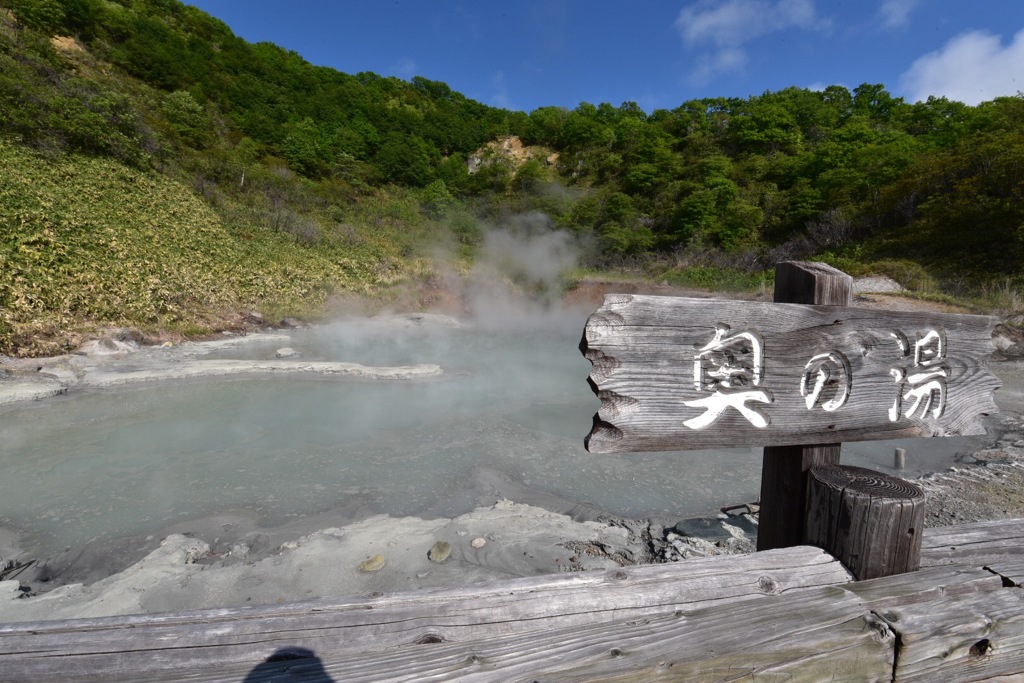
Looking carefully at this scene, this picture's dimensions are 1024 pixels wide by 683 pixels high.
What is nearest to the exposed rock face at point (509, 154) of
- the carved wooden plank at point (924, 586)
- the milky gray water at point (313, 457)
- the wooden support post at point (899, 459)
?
the milky gray water at point (313, 457)

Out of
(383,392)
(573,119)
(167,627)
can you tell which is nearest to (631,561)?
(167,627)

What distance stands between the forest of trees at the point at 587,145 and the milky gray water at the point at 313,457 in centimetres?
Result: 978

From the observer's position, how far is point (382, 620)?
0.85 m

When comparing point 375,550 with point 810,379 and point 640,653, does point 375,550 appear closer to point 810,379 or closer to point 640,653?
point 640,653

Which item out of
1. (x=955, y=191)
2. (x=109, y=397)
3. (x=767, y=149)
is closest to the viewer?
(x=109, y=397)

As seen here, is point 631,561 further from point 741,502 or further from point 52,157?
point 52,157

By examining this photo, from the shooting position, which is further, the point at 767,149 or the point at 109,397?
the point at 767,149

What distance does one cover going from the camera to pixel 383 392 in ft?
20.3

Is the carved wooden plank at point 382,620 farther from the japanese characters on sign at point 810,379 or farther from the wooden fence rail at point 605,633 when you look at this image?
the japanese characters on sign at point 810,379

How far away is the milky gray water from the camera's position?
3428 millimetres

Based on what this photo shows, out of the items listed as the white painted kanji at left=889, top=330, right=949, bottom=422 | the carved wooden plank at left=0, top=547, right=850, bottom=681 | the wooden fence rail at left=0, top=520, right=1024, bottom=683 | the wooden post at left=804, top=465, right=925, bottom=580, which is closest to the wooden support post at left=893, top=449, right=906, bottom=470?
the white painted kanji at left=889, top=330, right=949, bottom=422

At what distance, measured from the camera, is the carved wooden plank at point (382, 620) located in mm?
772

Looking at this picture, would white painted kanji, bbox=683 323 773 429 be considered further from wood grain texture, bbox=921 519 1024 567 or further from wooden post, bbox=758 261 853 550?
wood grain texture, bbox=921 519 1024 567

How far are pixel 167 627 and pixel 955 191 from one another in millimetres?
17771
